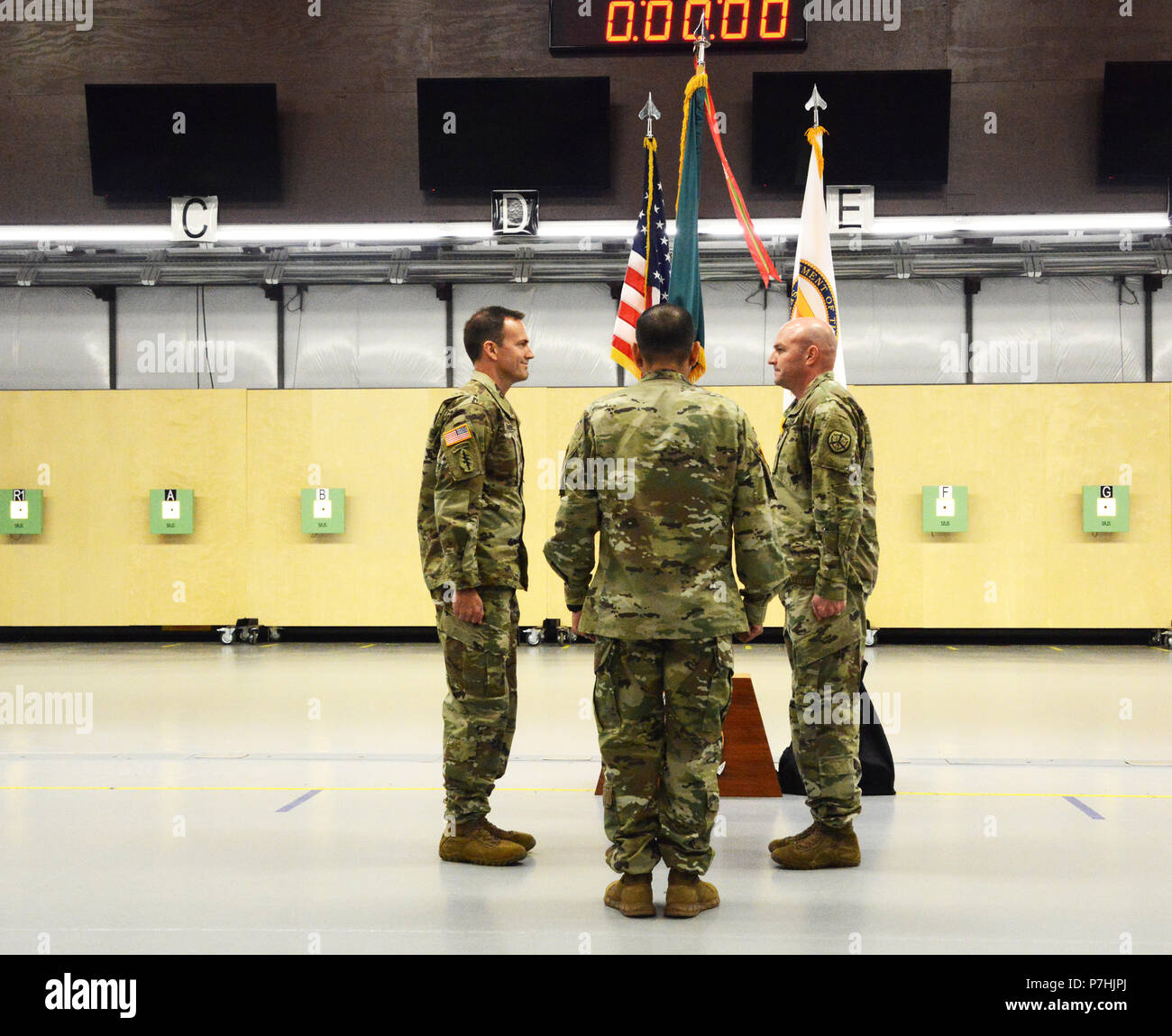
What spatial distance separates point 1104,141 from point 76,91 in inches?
284

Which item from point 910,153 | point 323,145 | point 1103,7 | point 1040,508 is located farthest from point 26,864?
point 1040,508

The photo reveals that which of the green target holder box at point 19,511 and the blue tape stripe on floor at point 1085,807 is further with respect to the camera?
the green target holder box at point 19,511

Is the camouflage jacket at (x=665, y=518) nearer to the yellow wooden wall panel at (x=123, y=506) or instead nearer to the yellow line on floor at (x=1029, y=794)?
the yellow line on floor at (x=1029, y=794)

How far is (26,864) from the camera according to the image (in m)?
3.59

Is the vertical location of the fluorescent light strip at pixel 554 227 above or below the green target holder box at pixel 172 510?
above

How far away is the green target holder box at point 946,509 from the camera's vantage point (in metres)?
10.4

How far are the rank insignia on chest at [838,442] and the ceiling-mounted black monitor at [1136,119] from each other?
14.7 feet

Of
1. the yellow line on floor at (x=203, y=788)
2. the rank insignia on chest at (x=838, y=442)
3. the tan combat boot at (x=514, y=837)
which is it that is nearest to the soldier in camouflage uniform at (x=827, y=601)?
the rank insignia on chest at (x=838, y=442)

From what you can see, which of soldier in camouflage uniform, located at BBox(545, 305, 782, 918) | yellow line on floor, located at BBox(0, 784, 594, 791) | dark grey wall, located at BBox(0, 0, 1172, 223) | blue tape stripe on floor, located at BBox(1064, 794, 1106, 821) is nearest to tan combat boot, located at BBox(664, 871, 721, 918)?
soldier in camouflage uniform, located at BBox(545, 305, 782, 918)

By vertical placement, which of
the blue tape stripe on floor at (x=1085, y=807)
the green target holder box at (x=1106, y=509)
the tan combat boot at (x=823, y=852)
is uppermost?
the green target holder box at (x=1106, y=509)

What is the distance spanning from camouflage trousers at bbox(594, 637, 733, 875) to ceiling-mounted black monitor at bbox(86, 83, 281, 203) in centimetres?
549

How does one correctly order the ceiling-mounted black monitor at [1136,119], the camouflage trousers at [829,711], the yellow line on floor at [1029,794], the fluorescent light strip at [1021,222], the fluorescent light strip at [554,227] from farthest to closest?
the fluorescent light strip at [554,227] < the fluorescent light strip at [1021,222] < the ceiling-mounted black monitor at [1136,119] < the yellow line on floor at [1029,794] < the camouflage trousers at [829,711]

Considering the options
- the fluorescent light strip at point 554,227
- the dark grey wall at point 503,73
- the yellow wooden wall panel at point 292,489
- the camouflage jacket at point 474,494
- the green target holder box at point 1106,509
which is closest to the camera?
the camouflage jacket at point 474,494
